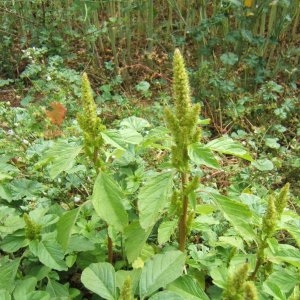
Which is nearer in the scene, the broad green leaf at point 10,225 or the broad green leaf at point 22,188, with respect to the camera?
the broad green leaf at point 10,225

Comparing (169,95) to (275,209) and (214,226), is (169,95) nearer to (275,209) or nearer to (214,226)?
(214,226)

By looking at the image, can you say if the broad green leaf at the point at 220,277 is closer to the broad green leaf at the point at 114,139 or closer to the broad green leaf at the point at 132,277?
the broad green leaf at the point at 132,277

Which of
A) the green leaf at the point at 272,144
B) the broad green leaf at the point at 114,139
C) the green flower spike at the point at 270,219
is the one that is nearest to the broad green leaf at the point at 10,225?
the broad green leaf at the point at 114,139

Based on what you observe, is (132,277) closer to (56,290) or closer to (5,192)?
(56,290)

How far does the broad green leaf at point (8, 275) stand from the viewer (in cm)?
121

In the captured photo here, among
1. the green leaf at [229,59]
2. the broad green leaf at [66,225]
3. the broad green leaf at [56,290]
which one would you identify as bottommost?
the broad green leaf at [56,290]

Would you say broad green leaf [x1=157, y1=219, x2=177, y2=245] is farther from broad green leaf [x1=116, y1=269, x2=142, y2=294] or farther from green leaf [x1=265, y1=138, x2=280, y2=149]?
Result: green leaf [x1=265, y1=138, x2=280, y2=149]

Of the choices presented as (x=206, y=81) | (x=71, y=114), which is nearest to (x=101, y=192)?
(x=71, y=114)

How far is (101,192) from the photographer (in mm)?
1095

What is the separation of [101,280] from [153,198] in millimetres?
249

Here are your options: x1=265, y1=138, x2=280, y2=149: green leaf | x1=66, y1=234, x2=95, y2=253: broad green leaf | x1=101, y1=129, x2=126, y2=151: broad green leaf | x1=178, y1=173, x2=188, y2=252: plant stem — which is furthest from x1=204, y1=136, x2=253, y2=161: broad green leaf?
x1=265, y1=138, x2=280, y2=149: green leaf

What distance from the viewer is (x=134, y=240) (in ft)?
3.85

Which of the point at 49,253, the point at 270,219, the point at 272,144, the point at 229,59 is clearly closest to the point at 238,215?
the point at 270,219

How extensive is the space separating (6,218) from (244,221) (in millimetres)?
768
